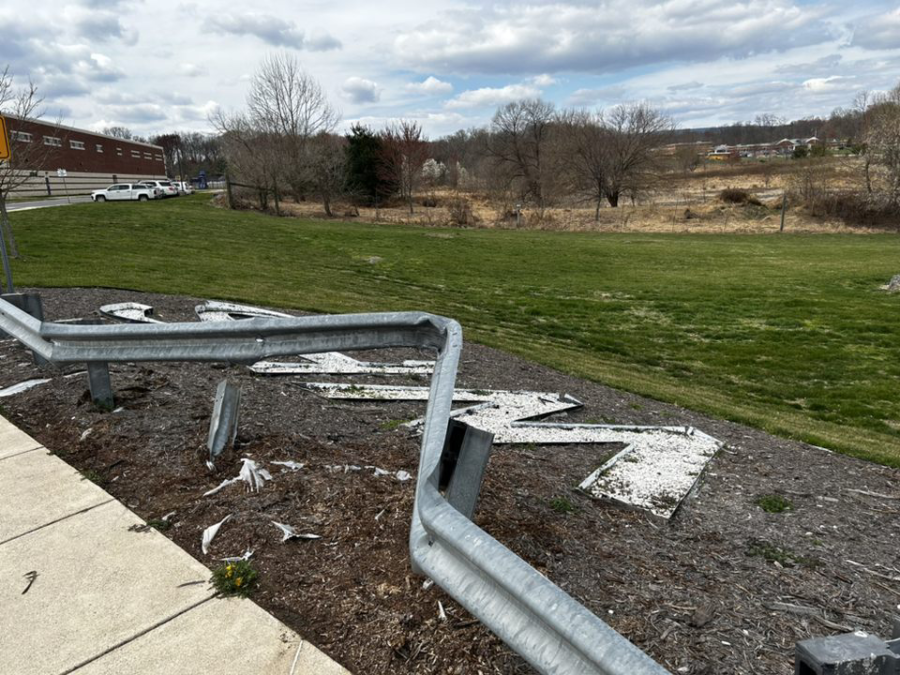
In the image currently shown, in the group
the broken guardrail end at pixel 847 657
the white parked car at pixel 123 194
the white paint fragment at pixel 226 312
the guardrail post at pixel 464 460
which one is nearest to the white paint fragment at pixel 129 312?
the white paint fragment at pixel 226 312

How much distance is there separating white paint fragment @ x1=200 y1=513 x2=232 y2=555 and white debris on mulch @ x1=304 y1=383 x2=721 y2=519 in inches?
55.6

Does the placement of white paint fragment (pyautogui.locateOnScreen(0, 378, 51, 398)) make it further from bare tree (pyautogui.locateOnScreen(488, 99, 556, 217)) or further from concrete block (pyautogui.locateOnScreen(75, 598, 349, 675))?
bare tree (pyautogui.locateOnScreen(488, 99, 556, 217))

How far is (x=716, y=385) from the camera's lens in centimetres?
852

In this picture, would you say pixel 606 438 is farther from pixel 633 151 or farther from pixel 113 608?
pixel 633 151

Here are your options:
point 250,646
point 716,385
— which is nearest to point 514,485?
point 250,646

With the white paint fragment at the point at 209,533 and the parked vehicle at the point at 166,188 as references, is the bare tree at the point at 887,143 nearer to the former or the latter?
the white paint fragment at the point at 209,533

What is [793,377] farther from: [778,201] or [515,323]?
[778,201]

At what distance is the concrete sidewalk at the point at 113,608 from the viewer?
2.10 metres

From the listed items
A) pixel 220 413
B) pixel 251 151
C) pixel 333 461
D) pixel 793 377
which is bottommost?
pixel 793 377

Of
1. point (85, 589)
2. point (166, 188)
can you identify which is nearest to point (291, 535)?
point (85, 589)

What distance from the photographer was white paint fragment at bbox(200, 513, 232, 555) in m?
2.76

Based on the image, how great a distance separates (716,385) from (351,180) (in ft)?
126

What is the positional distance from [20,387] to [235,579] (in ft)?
11.3

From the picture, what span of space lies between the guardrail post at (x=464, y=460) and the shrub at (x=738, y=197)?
40.9m
